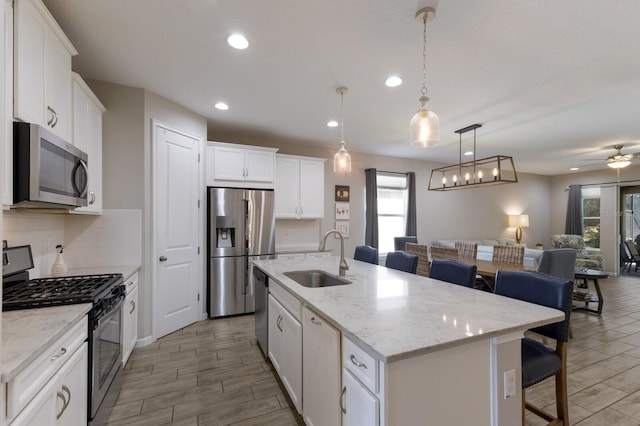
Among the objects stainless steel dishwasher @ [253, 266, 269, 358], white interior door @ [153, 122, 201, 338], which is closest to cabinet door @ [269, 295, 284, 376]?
stainless steel dishwasher @ [253, 266, 269, 358]

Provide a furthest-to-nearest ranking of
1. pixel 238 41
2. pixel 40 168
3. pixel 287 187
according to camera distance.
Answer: pixel 287 187, pixel 238 41, pixel 40 168

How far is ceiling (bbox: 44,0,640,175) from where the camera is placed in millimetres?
1908

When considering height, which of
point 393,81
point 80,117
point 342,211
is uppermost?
point 393,81

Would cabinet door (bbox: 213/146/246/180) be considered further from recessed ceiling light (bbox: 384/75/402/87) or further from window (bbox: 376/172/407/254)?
window (bbox: 376/172/407/254)

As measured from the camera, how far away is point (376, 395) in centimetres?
110

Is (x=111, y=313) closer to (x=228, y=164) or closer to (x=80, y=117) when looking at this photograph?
(x=80, y=117)

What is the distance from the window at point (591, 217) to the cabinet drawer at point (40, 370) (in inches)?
408

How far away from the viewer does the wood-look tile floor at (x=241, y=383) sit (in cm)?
200

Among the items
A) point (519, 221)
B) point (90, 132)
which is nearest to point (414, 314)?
point (90, 132)

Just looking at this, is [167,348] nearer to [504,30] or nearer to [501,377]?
[501,377]

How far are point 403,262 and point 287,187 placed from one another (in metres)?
2.47

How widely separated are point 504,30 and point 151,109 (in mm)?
3301

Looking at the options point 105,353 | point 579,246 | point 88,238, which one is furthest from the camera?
point 579,246

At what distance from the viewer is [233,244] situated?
397 cm
